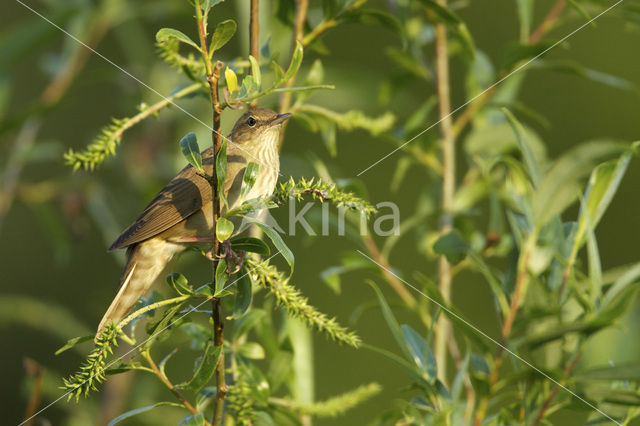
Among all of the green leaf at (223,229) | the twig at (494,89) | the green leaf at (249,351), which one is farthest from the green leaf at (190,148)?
the twig at (494,89)

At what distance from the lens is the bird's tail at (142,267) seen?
2928 millimetres

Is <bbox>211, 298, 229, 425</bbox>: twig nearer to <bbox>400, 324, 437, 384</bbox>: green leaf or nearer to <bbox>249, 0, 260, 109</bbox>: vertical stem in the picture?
<bbox>400, 324, 437, 384</bbox>: green leaf

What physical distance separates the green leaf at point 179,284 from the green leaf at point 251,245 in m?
0.15

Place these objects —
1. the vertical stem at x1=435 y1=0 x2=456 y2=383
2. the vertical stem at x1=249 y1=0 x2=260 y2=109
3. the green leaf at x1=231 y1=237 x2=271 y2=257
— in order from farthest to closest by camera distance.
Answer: the vertical stem at x1=435 y1=0 x2=456 y2=383, the vertical stem at x1=249 y1=0 x2=260 y2=109, the green leaf at x1=231 y1=237 x2=271 y2=257

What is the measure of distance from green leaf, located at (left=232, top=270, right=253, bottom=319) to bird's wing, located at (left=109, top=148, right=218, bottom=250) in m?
1.04

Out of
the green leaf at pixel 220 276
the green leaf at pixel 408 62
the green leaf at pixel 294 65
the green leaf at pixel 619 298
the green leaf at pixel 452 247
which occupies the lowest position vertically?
the green leaf at pixel 619 298

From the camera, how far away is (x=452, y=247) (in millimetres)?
2490

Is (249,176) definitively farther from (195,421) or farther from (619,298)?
(619,298)

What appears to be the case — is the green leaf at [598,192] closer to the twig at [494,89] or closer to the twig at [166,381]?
the twig at [494,89]

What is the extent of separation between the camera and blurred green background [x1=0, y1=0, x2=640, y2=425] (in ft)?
13.6

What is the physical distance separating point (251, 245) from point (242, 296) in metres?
0.18

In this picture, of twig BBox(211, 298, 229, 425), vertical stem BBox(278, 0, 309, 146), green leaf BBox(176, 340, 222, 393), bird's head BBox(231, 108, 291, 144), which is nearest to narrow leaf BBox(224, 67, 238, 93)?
twig BBox(211, 298, 229, 425)

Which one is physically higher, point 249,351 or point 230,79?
point 230,79

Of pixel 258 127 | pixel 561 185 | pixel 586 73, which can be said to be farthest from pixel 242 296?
pixel 586 73
